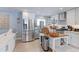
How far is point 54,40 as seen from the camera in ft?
5.42

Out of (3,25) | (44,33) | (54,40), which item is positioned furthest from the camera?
(44,33)
